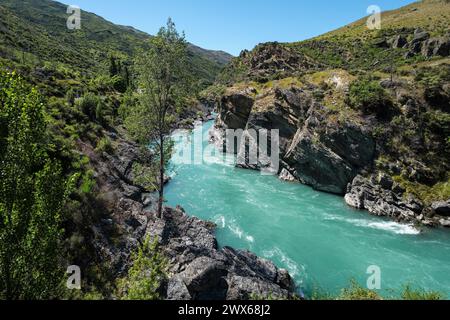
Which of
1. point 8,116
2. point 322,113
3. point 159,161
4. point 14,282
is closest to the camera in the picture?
point 8,116

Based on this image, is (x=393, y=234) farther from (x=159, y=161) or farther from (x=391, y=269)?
(x=159, y=161)

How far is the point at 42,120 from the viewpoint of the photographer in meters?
10.6

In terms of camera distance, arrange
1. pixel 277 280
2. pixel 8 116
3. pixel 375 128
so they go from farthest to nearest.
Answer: pixel 375 128
pixel 277 280
pixel 8 116

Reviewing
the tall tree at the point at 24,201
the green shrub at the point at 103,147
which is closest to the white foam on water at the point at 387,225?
the green shrub at the point at 103,147

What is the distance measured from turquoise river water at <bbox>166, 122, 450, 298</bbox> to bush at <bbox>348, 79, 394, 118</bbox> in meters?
14.1

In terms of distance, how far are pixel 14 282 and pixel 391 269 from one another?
27428mm

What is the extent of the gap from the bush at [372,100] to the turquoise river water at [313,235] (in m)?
14.1

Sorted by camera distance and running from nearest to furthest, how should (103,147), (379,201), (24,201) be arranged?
(24,201)
(379,201)
(103,147)

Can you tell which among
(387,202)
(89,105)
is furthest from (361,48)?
(89,105)

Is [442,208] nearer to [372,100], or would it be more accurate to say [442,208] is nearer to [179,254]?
[372,100]

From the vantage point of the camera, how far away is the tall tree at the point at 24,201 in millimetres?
9992

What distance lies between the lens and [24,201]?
1048 centimetres

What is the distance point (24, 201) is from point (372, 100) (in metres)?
44.9

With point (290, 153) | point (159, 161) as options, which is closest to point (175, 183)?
point (159, 161)
